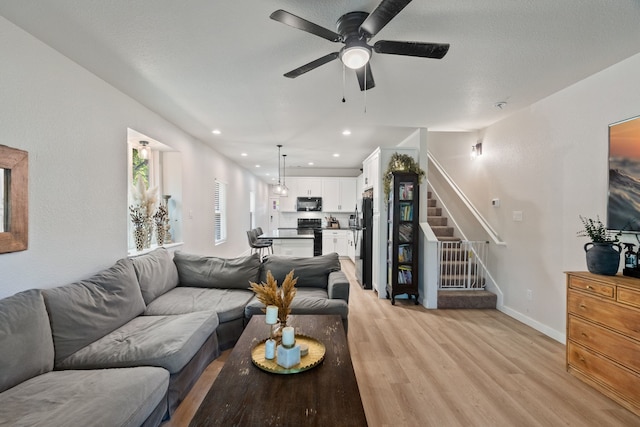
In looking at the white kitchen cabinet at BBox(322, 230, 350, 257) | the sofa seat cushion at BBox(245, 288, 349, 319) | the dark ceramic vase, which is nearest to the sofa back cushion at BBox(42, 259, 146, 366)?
the sofa seat cushion at BBox(245, 288, 349, 319)

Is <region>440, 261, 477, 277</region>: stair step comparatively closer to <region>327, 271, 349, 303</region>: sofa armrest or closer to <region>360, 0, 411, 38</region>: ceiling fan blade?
<region>327, 271, 349, 303</region>: sofa armrest

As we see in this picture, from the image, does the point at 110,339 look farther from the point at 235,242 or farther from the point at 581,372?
the point at 235,242

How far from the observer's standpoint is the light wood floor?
1.86 m

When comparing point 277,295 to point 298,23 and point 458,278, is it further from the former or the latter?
point 458,278

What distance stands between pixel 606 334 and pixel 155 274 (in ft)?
13.0

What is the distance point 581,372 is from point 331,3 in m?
3.34

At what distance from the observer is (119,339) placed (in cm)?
199

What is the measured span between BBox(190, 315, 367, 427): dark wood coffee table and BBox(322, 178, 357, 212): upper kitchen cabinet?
6738 millimetres

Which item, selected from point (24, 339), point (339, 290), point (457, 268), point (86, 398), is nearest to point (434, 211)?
point (457, 268)

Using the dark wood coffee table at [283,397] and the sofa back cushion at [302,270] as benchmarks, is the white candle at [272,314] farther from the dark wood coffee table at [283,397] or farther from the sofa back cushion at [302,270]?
the sofa back cushion at [302,270]

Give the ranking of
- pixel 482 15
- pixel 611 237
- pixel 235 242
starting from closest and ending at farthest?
pixel 482 15 → pixel 611 237 → pixel 235 242

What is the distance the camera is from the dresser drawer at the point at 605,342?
191cm

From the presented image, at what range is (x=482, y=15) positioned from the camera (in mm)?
1753

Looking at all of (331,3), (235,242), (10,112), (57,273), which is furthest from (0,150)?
(235,242)
